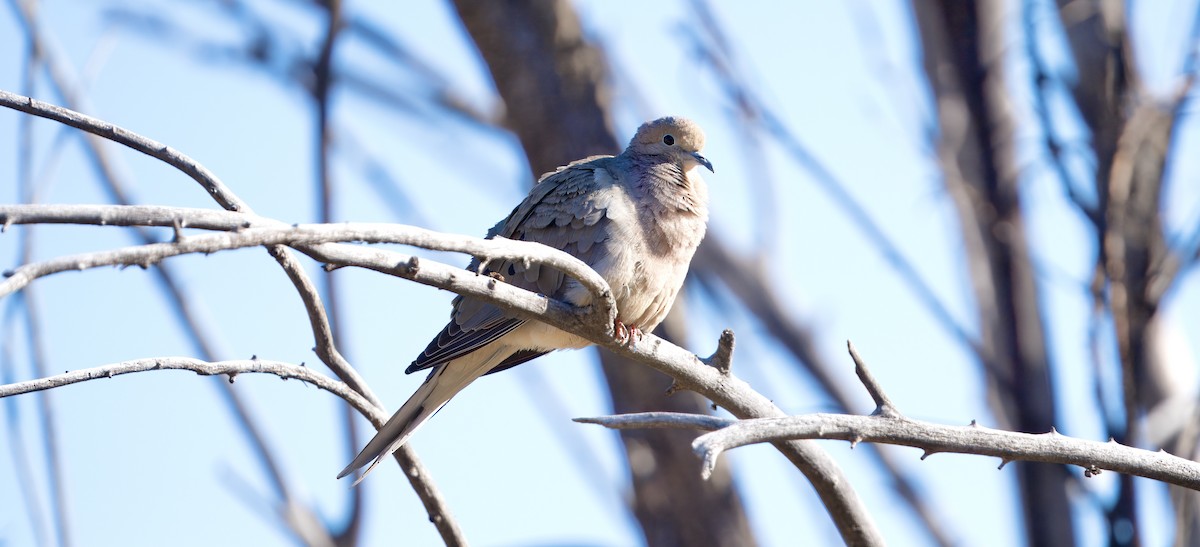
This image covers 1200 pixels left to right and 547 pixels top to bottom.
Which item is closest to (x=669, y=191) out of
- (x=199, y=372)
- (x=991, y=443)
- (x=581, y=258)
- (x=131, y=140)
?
(x=581, y=258)

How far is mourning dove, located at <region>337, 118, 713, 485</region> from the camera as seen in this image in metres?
4.71

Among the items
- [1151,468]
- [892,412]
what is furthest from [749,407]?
[1151,468]

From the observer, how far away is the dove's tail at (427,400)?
14.3ft

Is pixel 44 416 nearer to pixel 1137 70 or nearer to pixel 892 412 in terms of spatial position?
pixel 892 412

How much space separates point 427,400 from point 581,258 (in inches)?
33.6

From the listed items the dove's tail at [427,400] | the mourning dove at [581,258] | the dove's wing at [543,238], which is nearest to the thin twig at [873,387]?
the mourning dove at [581,258]

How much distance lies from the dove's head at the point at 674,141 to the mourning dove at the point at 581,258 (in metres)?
0.12

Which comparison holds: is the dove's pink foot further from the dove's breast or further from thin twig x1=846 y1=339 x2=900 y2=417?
thin twig x1=846 y1=339 x2=900 y2=417

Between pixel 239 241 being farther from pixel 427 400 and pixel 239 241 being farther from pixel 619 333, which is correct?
pixel 427 400

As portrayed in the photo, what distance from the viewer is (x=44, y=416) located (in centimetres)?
579

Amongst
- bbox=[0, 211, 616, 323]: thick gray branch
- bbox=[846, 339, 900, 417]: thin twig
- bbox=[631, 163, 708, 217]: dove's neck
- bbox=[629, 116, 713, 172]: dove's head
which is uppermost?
bbox=[629, 116, 713, 172]: dove's head

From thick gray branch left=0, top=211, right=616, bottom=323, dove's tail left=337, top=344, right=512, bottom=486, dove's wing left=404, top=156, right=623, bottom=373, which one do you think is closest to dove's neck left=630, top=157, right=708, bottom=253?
dove's wing left=404, top=156, right=623, bottom=373

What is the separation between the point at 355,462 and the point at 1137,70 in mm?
5404

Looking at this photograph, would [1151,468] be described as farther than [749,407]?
No
